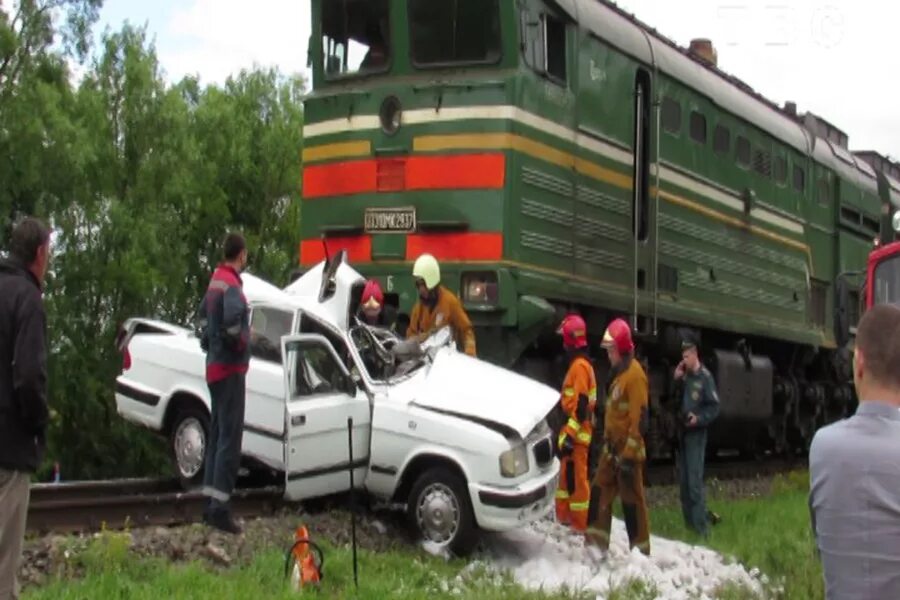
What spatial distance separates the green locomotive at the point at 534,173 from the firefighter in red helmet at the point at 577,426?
104 cm

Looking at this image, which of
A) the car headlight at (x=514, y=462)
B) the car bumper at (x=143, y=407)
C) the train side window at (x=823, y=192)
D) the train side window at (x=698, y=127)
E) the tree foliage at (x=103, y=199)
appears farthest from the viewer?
the tree foliage at (x=103, y=199)

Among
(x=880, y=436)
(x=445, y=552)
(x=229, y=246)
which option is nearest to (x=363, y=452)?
(x=445, y=552)

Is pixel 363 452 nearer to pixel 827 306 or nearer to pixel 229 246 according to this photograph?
pixel 229 246

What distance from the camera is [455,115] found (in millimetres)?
12117

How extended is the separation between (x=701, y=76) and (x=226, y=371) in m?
8.87

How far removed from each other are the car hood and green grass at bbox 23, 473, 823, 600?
39.7 inches

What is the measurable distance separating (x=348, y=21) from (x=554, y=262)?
3.02 meters

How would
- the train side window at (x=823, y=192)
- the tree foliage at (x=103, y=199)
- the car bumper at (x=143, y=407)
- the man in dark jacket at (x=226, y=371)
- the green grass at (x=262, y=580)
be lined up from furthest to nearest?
1. the tree foliage at (x=103, y=199)
2. the train side window at (x=823, y=192)
3. the car bumper at (x=143, y=407)
4. the man in dark jacket at (x=226, y=371)
5. the green grass at (x=262, y=580)

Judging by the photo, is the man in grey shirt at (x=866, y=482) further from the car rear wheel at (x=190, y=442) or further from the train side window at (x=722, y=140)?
the train side window at (x=722, y=140)

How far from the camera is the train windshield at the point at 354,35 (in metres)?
12.8

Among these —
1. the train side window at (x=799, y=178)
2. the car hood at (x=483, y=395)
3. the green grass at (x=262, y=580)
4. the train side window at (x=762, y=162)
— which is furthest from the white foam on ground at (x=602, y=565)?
the train side window at (x=799, y=178)

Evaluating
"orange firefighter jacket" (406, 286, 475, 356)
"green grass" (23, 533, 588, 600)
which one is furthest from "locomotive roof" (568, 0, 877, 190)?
"green grass" (23, 533, 588, 600)

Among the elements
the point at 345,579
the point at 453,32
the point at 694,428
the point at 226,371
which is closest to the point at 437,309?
the point at 226,371

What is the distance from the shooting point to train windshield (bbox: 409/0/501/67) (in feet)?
39.7
